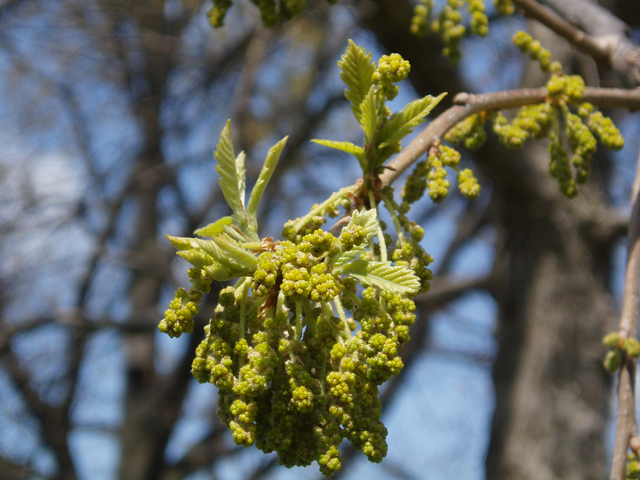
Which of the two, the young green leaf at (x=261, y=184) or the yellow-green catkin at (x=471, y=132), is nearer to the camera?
the young green leaf at (x=261, y=184)

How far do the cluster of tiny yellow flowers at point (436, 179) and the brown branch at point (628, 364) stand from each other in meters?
0.57

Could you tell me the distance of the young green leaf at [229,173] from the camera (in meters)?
1.09

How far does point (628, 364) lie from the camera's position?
1.47m

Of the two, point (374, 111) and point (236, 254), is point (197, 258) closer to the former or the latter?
point (236, 254)

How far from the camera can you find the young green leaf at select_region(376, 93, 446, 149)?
3.81 feet

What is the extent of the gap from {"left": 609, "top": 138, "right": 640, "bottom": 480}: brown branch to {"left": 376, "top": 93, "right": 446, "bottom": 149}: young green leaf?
76 centimetres

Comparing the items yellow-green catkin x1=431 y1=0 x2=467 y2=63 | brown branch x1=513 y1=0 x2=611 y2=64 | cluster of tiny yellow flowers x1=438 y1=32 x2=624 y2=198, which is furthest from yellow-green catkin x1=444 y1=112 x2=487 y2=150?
yellow-green catkin x1=431 y1=0 x2=467 y2=63

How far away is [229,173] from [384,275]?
36 centimetres

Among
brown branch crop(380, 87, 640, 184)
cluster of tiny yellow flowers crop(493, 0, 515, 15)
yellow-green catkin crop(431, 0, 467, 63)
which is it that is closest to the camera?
brown branch crop(380, 87, 640, 184)

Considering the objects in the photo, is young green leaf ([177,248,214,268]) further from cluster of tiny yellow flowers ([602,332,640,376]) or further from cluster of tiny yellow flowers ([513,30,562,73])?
cluster of tiny yellow flowers ([513,30,562,73])

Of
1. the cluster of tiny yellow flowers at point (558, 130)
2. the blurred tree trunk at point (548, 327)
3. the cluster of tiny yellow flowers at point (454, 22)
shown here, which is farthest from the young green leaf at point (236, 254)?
the blurred tree trunk at point (548, 327)

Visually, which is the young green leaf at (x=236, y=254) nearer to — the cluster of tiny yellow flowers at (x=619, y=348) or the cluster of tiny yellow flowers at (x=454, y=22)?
the cluster of tiny yellow flowers at (x=619, y=348)

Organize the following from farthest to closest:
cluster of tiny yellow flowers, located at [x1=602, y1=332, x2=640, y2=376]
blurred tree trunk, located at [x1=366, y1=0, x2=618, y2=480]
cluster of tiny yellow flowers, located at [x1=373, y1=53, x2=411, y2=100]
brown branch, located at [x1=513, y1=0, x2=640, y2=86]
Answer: blurred tree trunk, located at [x1=366, y1=0, x2=618, y2=480]
brown branch, located at [x1=513, y1=0, x2=640, y2=86]
cluster of tiny yellow flowers, located at [x1=602, y1=332, x2=640, y2=376]
cluster of tiny yellow flowers, located at [x1=373, y1=53, x2=411, y2=100]

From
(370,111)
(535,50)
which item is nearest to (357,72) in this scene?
(370,111)
